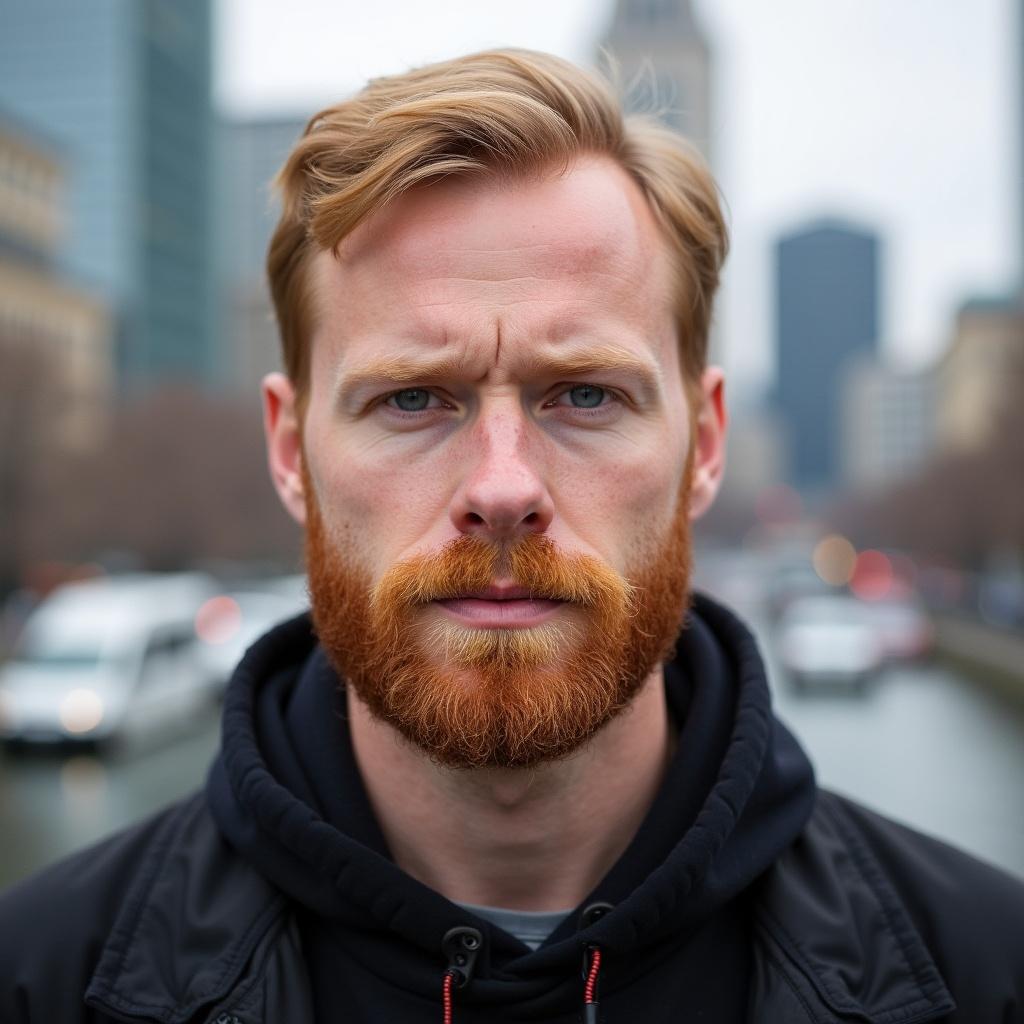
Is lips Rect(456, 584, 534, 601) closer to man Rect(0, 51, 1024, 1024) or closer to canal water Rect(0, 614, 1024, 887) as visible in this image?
man Rect(0, 51, 1024, 1024)

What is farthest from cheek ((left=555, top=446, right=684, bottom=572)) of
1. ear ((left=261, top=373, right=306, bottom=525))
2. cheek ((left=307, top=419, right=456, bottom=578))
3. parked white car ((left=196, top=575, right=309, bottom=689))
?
parked white car ((left=196, top=575, right=309, bottom=689))

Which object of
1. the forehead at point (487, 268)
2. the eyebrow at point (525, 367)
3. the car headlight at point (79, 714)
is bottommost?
the car headlight at point (79, 714)

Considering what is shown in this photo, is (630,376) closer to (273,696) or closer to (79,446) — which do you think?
(273,696)

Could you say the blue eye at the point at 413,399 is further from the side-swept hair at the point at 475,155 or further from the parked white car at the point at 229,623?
A: the parked white car at the point at 229,623

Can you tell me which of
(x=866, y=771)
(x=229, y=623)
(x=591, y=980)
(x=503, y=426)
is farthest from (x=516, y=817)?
(x=229, y=623)

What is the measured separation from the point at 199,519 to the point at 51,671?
33.9 meters

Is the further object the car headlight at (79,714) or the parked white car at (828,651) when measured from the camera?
the parked white car at (828,651)

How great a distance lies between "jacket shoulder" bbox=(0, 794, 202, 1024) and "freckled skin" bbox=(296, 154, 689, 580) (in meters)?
0.72

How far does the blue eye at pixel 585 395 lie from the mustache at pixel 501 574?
10.3 inches

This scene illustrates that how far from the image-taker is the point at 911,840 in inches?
94.4

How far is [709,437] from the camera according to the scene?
2.55 m

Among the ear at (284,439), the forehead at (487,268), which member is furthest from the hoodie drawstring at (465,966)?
the forehead at (487,268)

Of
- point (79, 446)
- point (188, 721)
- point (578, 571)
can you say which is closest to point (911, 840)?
point (578, 571)

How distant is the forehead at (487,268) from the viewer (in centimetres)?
218
